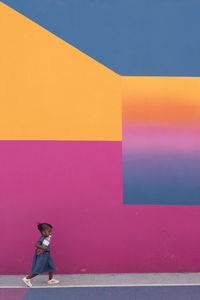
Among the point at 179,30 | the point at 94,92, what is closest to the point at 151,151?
the point at 94,92

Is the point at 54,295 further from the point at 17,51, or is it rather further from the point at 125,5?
the point at 125,5

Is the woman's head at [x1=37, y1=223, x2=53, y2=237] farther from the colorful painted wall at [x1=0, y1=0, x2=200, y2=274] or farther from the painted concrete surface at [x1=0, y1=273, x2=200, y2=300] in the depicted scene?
the painted concrete surface at [x1=0, y1=273, x2=200, y2=300]

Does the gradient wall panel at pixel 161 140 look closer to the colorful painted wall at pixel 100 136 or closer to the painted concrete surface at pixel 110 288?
the colorful painted wall at pixel 100 136

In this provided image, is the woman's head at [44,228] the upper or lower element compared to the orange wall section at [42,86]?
lower

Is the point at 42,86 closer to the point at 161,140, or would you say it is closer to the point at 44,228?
the point at 161,140

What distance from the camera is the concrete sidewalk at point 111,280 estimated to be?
528cm

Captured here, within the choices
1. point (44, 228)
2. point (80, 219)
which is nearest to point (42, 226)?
point (44, 228)

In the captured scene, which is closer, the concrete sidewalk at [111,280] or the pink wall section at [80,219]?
the concrete sidewalk at [111,280]

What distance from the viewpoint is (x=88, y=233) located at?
580cm

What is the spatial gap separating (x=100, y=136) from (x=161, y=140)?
1.14 meters

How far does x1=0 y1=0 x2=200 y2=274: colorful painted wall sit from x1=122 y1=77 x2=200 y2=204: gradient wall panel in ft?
0.06

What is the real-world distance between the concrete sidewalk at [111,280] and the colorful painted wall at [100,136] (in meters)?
0.14

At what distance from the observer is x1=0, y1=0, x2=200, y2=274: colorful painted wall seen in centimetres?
580

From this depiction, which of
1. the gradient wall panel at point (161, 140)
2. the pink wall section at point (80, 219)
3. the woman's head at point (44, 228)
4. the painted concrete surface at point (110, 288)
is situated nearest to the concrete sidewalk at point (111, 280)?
the painted concrete surface at point (110, 288)
